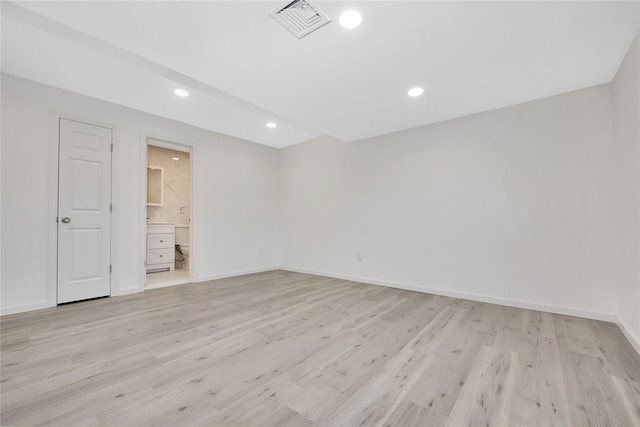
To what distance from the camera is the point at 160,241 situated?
17.1ft

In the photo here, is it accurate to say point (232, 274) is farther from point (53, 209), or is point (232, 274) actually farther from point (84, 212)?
point (53, 209)

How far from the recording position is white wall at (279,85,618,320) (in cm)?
275

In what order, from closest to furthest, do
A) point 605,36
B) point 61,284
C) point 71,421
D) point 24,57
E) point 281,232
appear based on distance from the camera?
point 71,421, point 605,36, point 24,57, point 61,284, point 281,232

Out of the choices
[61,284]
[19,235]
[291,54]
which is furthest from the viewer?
[61,284]

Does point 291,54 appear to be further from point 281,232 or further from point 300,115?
point 281,232

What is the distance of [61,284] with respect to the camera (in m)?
3.12

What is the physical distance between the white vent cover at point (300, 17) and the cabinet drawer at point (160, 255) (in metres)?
4.80

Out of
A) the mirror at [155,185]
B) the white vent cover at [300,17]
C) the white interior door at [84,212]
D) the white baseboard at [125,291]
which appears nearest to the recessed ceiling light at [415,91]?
the white vent cover at [300,17]

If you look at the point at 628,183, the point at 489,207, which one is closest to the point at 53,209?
the point at 489,207

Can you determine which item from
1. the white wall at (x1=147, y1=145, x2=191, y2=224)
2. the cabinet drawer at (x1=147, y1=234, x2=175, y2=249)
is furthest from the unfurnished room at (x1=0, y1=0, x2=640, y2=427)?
the white wall at (x1=147, y1=145, x2=191, y2=224)

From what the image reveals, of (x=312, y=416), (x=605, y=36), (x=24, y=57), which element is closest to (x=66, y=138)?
(x=24, y=57)

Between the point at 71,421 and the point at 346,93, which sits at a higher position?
the point at 346,93

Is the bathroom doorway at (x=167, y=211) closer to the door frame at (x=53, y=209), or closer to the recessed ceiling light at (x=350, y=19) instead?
the door frame at (x=53, y=209)

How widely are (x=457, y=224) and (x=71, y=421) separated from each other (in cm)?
385
